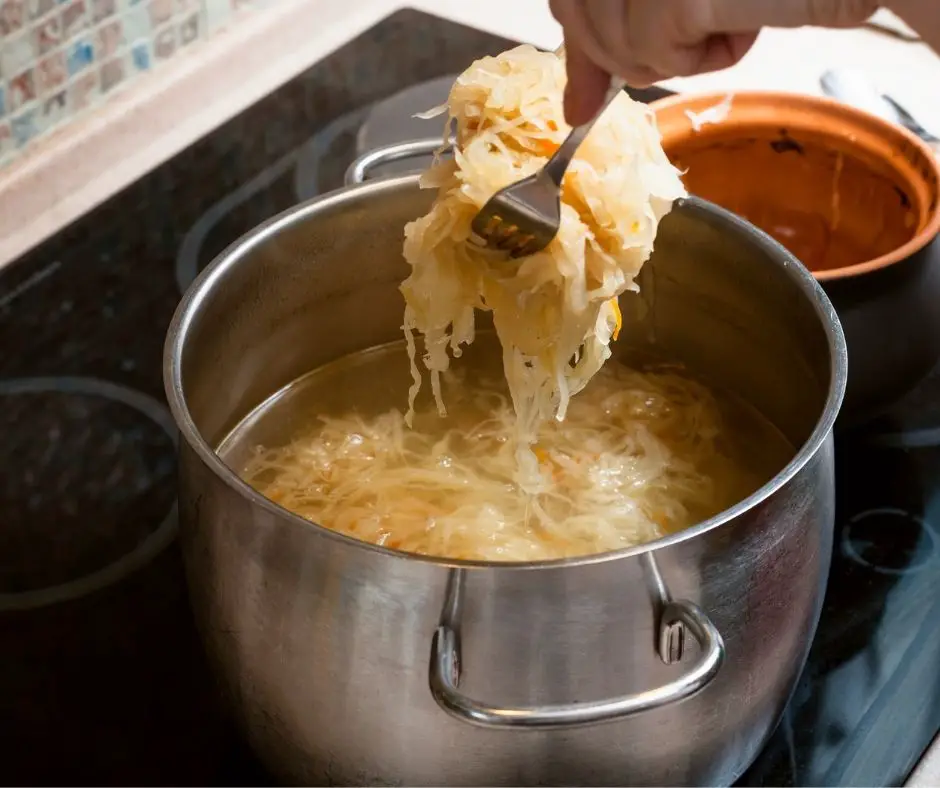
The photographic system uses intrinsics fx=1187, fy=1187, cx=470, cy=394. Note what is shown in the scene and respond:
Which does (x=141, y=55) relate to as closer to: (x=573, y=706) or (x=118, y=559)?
(x=118, y=559)

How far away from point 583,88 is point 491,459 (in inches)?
13.3

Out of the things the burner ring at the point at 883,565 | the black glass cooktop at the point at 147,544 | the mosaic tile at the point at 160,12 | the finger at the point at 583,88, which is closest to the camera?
the finger at the point at 583,88

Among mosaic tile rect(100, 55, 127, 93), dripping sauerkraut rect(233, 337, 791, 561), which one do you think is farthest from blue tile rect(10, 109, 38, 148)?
dripping sauerkraut rect(233, 337, 791, 561)

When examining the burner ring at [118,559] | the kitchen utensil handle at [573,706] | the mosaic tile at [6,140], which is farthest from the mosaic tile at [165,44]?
the kitchen utensil handle at [573,706]

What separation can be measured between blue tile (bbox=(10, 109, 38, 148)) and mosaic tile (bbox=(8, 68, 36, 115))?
1cm

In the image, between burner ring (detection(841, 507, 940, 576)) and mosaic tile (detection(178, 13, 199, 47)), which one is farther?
mosaic tile (detection(178, 13, 199, 47))

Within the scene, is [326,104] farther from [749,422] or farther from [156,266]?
[749,422]

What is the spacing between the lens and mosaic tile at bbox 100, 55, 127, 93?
52.0 inches

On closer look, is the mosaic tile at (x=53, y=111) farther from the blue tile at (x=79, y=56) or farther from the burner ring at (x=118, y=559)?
the burner ring at (x=118, y=559)

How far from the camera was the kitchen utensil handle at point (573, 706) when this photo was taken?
0.59 meters

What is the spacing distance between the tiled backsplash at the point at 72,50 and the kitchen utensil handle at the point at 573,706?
860 millimetres

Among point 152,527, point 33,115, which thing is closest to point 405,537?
point 152,527

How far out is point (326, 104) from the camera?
1406 millimetres

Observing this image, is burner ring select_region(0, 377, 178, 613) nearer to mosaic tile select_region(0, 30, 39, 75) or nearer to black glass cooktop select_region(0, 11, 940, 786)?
black glass cooktop select_region(0, 11, 940, 786)
